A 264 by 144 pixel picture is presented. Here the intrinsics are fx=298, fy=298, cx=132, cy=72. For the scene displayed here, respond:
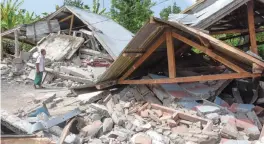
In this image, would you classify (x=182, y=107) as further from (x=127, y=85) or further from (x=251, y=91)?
(x=251, y=91)

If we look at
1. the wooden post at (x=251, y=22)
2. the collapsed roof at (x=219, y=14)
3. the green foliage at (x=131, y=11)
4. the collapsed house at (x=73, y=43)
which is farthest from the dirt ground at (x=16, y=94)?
the green foliage at (x=131, y=11)

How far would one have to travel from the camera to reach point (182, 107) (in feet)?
22.2

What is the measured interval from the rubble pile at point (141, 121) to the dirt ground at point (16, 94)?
1.27m

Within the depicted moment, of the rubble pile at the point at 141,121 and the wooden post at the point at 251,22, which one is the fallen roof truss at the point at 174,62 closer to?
the rubble pile at the point at 141,121

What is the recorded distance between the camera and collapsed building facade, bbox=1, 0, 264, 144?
223 inches

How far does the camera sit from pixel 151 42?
705 centimetres

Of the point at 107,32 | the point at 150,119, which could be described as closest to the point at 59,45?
the point at 107,32

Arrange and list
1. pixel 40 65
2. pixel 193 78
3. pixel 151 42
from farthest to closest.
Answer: pixel 40 65 < pixel 151 42 < pixel 193 78

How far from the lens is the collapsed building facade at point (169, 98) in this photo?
18.6 ft

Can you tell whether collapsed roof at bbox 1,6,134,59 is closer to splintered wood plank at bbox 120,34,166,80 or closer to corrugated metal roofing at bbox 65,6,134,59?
corrugated metal roofing at bbox 65,6,134,59

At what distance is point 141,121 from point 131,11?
13.1 metres

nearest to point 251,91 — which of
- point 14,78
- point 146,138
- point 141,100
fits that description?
point 141,100

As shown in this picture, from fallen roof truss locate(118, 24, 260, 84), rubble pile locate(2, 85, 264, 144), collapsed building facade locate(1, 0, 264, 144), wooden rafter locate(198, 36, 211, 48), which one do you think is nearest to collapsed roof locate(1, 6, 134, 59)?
collapsed building facade locate(1, 0, 264, 144)

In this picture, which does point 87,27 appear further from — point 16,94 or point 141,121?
point 141,121
